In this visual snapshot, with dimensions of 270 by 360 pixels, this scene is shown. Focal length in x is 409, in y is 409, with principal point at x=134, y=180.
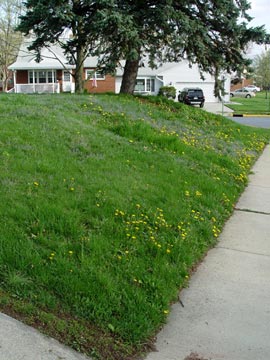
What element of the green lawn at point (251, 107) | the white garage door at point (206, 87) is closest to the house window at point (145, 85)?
the white garage door at point (206, 87)

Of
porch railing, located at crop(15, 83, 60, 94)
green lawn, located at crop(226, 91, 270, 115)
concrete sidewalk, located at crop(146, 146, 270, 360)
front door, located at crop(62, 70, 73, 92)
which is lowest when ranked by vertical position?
concrete sidewalk, located at crop(146, 146, 270, 360)

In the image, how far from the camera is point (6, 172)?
4797 millimetres

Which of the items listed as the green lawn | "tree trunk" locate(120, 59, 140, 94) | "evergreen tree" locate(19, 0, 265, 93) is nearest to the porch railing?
the green lawn

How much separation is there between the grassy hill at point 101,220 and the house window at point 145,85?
123ft

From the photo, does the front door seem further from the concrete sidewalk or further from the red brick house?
the concrete sidewalk

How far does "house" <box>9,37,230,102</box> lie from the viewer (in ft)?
128

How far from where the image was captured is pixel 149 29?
12.3 m

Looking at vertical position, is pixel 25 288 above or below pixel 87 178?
below

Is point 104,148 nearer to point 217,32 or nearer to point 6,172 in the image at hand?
point 6,172

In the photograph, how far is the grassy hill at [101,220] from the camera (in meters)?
2.96

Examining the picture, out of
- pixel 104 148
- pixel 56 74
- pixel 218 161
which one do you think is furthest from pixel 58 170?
pixel 56 74

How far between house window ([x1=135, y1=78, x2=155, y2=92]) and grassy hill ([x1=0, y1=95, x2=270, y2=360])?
37348mm

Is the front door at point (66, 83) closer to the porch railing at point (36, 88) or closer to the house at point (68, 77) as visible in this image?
the house at point (68, 77)

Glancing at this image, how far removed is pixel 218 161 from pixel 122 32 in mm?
5377
